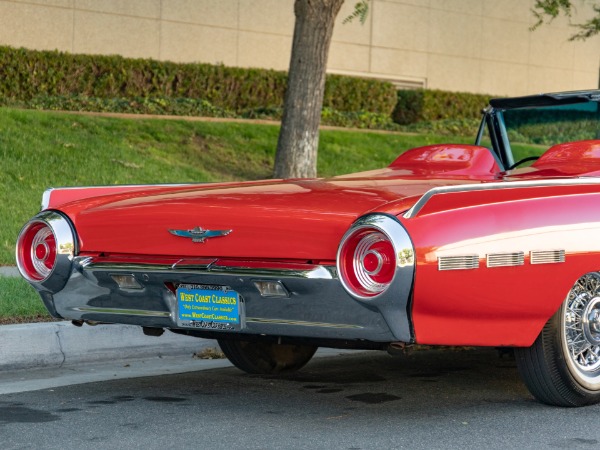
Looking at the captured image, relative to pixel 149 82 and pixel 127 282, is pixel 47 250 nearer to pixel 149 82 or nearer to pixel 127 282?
pixel 127 282

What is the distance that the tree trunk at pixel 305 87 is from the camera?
13.1 metres

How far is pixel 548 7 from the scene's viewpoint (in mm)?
13797

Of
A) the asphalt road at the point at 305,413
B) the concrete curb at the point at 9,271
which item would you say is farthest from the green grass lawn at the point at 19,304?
the asphalt road at the point at 305,413

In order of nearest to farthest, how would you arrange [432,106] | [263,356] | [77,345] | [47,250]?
[47,250], [263,356], [77,345], [432,106]

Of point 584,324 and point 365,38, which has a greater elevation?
point 365,38

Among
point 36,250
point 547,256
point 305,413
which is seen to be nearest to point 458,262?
point 547,256

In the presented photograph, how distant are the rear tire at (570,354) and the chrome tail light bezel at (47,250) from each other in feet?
6.84

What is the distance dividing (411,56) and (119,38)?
6.96 metres

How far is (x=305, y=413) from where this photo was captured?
5133mm

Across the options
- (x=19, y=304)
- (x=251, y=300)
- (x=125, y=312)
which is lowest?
(x=19, y=304)

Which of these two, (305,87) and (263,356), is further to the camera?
(305,87)

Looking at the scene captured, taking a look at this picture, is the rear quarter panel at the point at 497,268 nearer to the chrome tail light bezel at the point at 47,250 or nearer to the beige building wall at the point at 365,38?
the chrome tail light bezel at the point at 47,250

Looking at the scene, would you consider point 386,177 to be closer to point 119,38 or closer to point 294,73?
point 294,73

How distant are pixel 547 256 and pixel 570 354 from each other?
0.54 metres
